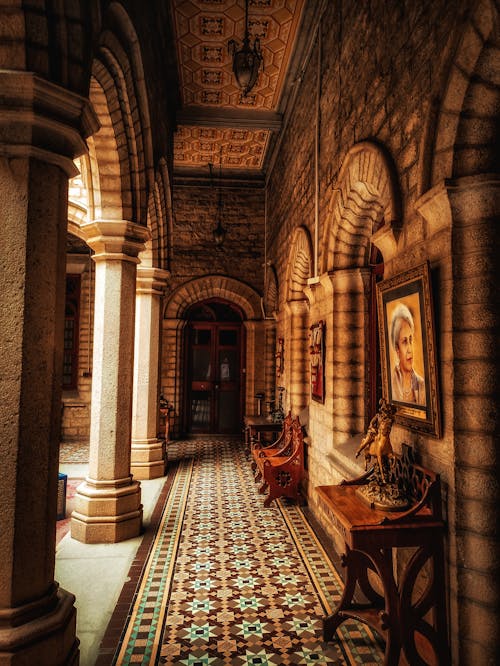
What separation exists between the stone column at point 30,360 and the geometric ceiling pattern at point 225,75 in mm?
4204

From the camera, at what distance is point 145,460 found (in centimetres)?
639

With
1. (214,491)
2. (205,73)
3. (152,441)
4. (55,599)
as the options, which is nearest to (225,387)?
(152,441)

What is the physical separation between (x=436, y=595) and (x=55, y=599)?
6.06 ft

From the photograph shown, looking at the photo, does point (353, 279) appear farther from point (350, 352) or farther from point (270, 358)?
point (270, 358)

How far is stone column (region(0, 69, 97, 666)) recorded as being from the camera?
6.77ft

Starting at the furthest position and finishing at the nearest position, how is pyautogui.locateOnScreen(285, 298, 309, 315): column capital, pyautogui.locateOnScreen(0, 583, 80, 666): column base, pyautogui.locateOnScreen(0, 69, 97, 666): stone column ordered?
pyautogui.locateOnScreen(285, 298, 309, 315): column capital, pyautogui.locateOnScreen(0, 69, 97, 666): stone column, pyautogui.locateOnScreen(0, 583, 80, 666): column base

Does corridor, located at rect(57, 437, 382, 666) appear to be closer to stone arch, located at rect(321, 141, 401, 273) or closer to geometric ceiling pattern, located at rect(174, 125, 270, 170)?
stone arch, located at rect(321, 141, 401, 273)

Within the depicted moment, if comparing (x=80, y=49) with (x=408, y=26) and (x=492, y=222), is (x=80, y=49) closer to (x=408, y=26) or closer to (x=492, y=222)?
(x=408, y=26)

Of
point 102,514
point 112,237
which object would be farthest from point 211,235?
point 102,514

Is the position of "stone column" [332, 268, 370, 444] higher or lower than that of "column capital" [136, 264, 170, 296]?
lower

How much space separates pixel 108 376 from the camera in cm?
424

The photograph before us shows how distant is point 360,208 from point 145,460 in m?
4.44

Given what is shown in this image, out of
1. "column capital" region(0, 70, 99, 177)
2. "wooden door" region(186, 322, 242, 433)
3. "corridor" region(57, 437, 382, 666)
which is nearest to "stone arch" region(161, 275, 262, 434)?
"wooden door" region(186, 322, 242, 433)

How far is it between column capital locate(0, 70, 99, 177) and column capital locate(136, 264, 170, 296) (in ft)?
13.4
